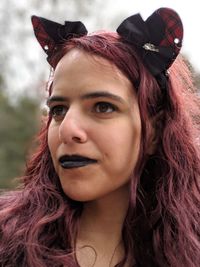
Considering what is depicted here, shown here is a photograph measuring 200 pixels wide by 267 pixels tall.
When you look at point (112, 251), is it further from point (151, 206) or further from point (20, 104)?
point (20, 104)

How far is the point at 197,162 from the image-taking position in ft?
6.28

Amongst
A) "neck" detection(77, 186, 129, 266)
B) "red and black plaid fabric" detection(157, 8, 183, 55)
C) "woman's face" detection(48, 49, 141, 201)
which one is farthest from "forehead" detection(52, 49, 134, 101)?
"neck" detection(77, 186, 129, 266)

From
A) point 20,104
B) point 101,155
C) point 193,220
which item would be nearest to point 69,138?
point 101,155

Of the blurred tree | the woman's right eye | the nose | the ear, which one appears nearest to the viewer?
the nose

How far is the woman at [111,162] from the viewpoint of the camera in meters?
1.63

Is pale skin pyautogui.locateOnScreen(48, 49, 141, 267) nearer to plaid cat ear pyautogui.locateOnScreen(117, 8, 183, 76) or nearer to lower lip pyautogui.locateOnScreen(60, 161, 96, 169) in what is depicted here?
lower lip pyautogui.locateOnScreen(60, 161, 96, 169)

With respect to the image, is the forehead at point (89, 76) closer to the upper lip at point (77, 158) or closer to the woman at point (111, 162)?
the woman at point (111, 162)

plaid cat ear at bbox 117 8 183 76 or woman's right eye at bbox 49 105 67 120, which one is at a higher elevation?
plaid cat ear at bbox 117 8 183 76

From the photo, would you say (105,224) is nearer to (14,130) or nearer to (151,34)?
(151,34)

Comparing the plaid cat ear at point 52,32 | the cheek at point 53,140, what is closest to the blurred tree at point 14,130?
the plaid cat ear at point 52,32

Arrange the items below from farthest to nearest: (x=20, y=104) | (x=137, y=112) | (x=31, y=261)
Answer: (x=20, y=104)
(x=137, y=112)
(x=31, y=261)

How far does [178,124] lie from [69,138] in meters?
0.45

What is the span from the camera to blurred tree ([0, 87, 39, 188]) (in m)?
11.0

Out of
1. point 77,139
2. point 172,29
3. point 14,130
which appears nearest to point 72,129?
point 77,139
